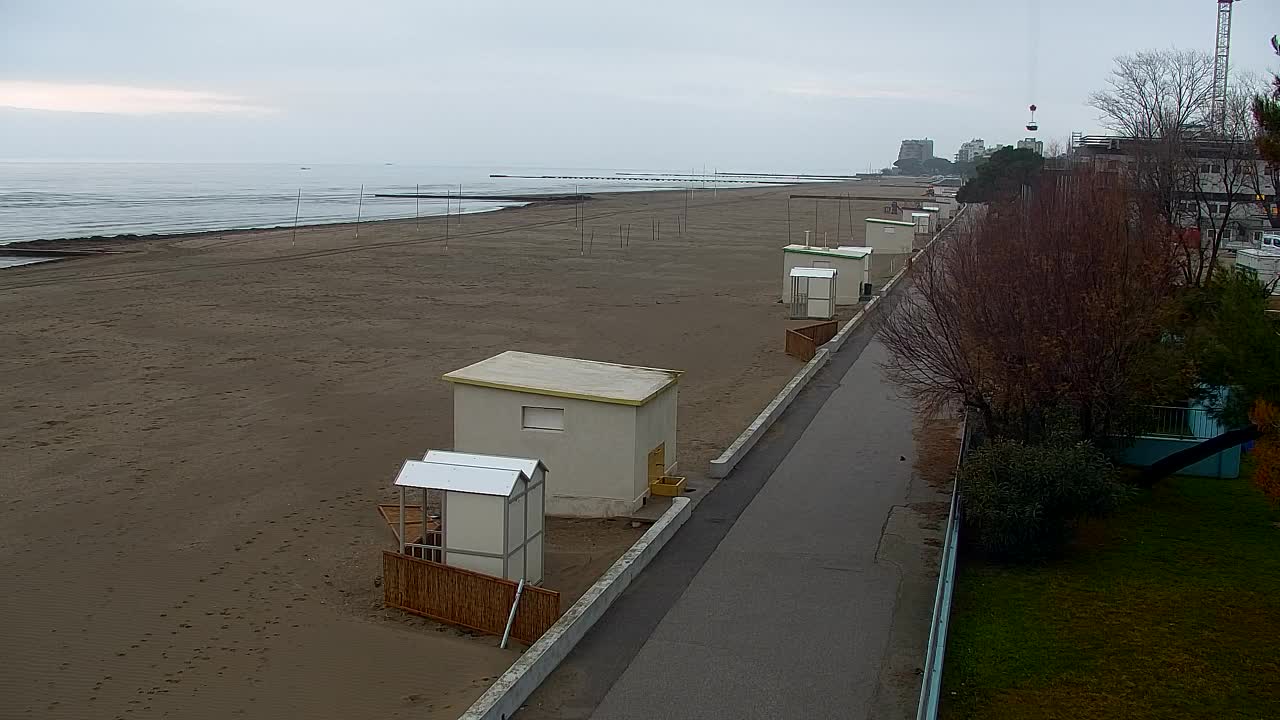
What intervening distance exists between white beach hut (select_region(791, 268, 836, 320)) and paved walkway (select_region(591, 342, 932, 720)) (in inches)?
662

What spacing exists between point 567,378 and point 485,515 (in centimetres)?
390

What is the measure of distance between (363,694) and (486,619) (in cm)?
174

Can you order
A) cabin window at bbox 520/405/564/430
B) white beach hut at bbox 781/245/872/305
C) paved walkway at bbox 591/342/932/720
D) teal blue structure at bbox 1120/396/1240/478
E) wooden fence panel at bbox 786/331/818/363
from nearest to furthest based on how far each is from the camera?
1. paved walkway at bbox 591/342/932/720
2. cabin window at bbox 520/405/564/430
3. teal blue structure at bbox 1120/396/1240/478
4. wooden fence panel at bbox 786/331/818/363
5. white beach hut at bbox 781/245/872/305

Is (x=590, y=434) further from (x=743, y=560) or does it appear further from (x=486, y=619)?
(x=486, y=619)

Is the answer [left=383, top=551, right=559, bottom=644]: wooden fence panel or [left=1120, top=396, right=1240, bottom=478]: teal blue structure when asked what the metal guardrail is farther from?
[left=1120, top=396, right=1240, bottom=478]: teal blue structure

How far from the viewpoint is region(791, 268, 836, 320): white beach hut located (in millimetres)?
35469

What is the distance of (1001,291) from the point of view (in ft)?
55.3

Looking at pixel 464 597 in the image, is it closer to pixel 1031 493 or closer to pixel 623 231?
pixel 1031 493

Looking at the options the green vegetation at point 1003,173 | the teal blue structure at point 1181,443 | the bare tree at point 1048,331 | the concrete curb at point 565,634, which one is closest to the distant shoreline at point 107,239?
the green vegetation at point 1003,173

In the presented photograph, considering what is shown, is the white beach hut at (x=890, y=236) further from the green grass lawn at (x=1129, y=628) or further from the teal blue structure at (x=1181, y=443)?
the green grass lawn at (x=1129, y=628)

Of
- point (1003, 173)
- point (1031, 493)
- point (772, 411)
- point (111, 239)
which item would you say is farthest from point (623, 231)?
point (1031, 493)

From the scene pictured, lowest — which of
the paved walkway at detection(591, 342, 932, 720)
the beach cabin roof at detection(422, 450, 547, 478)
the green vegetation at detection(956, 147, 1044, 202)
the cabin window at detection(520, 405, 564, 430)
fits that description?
the paved walkway at detection(591, 342, 932, 720)

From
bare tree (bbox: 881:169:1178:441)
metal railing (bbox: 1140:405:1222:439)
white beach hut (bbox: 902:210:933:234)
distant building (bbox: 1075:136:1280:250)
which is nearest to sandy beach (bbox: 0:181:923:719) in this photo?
bare tree (bbox: 881:169:1178:441)

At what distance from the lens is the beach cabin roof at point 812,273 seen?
35188 mm
